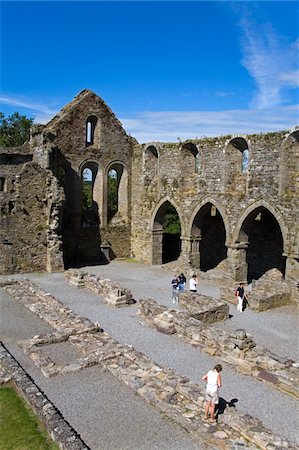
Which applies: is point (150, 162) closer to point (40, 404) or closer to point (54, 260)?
point (54, 260)

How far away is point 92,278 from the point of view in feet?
59.9

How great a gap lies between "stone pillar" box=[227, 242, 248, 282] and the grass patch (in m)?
12.5

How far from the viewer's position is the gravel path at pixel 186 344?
8820 mm

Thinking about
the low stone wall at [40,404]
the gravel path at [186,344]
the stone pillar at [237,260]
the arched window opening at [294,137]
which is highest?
the arched window opening at [294,137]

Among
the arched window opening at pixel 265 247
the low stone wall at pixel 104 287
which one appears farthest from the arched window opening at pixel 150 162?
the low stone wall at pixel 104 287

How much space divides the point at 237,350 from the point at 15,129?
32615 millimetres

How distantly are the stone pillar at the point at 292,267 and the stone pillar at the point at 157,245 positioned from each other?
28.7 feet

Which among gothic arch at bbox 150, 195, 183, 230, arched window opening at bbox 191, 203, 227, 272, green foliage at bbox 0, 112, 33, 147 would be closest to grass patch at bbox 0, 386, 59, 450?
gothic arch at bbox 150, 195, 183, 230

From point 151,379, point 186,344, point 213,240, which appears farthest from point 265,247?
point 151,379

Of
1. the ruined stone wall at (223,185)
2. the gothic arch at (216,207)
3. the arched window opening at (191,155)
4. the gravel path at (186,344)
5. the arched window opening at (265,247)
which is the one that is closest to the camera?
the gravel path at (186,344)

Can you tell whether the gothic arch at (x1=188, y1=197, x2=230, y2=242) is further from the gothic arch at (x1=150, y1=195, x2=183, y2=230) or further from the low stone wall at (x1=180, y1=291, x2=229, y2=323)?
the low stone wall at (x1=180, y1=291, x2=229, y2=323)

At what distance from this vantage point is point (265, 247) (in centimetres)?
2203

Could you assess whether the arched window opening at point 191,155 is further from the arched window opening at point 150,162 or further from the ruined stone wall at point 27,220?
the ruined stone wall at point 27,220

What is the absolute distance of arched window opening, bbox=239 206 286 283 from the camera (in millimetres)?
21247
